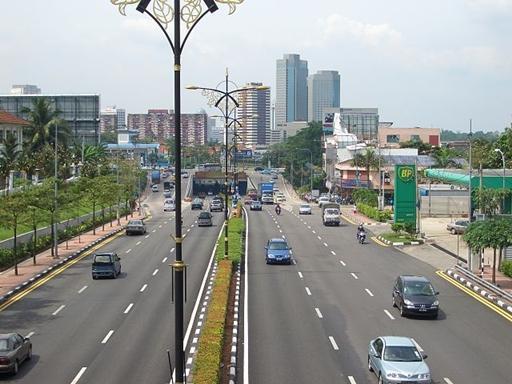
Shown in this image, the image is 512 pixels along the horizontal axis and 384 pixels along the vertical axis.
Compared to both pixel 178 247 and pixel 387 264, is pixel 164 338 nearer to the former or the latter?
pixel 178 247

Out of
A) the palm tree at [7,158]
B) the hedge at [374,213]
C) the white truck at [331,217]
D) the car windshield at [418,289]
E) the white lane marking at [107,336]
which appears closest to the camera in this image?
the white lane marking at [107,336]

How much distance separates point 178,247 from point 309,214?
74.4 metres

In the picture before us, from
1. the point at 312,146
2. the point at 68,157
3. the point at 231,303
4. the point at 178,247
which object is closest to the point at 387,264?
the point at 231,303

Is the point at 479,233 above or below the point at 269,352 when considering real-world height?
above

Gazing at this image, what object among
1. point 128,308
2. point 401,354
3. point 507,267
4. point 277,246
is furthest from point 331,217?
point 401,354

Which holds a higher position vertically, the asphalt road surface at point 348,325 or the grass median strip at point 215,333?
the grass median strip at point 215,333

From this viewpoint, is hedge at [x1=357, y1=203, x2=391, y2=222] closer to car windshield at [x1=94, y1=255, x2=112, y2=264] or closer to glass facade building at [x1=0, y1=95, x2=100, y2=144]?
car windshield at [x1=94, y1=255, x2=112, y2=264]

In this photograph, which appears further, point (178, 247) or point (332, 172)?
point (332, 172)

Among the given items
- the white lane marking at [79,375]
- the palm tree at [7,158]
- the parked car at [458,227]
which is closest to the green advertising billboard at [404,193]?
the parked car at [458,227]

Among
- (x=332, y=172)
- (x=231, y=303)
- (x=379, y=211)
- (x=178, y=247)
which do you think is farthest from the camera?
(x=332, y=172)

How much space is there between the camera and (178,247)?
13898mm

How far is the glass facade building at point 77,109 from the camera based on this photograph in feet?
458

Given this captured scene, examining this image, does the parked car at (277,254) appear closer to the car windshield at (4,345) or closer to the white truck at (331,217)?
the car windshield at (4,345)

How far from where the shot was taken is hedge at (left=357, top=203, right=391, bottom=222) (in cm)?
7569
